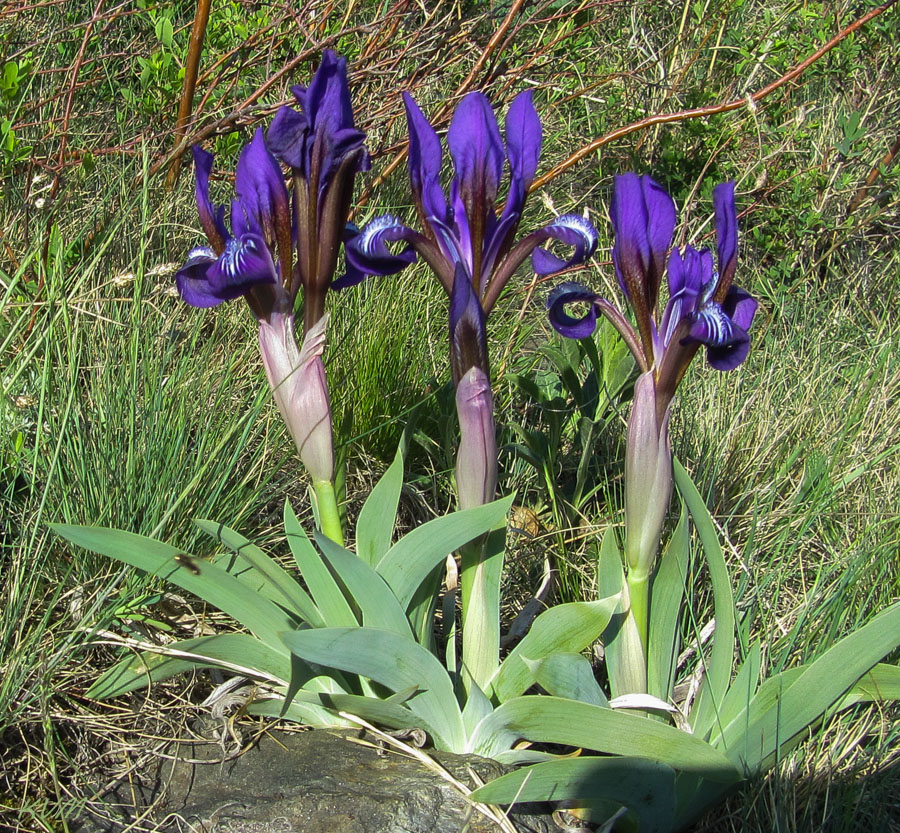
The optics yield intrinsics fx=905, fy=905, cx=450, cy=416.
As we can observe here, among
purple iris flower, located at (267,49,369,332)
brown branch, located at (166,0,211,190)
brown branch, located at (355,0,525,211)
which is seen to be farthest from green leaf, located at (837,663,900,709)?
brown branch, located at (166,0,211,190)

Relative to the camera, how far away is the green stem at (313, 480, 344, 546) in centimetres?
138

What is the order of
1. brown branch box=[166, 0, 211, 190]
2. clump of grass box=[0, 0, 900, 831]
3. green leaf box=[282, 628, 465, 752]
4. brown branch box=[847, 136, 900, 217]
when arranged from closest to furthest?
green leaf box=[282, 628, 465, 752]
clump of grass box=[0, 0, 900, 831]
brown branch box=[166, 0, 211, 190]
brown branch box=[847, 136, 900, 217]

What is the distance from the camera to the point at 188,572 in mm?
1288

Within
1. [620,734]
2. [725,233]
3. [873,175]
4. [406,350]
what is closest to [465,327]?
[725,233]

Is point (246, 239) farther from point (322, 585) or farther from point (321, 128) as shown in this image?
point (322, 585)

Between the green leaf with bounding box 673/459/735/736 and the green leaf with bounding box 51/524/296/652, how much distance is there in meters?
0.63

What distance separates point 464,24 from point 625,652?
6.85ft

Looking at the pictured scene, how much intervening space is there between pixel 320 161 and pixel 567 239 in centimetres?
36

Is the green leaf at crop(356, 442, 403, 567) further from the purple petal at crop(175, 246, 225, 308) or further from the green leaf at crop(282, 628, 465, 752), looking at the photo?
the purple petal at crop(175, 246, 225, 308)

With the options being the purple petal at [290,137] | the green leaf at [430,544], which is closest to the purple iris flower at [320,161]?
the purple petal at [290,137]

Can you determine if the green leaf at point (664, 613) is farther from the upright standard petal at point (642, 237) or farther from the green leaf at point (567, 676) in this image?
the upright standard petal at point (642, 237)

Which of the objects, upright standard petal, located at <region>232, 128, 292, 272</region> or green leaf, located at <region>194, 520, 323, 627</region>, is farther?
green leaf, located at <region>194, 520, 323, 627</region>

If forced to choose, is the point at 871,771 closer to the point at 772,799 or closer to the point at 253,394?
the point at 772,799

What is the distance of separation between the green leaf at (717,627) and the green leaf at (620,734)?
0.13 m
